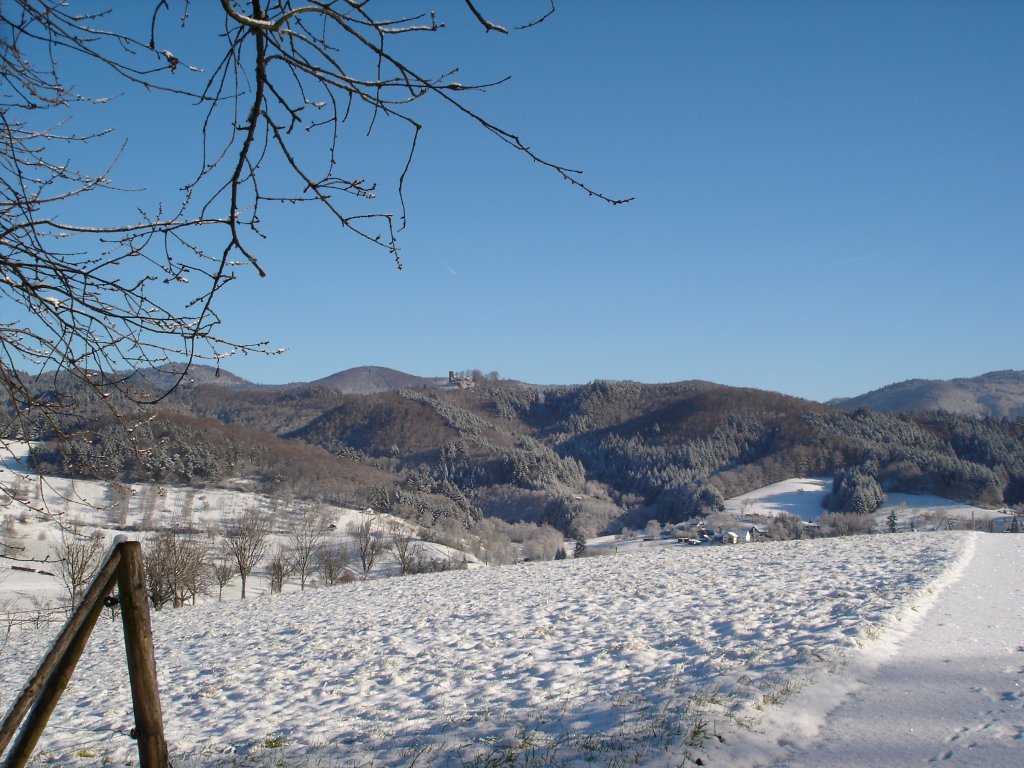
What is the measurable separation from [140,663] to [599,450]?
14127cm

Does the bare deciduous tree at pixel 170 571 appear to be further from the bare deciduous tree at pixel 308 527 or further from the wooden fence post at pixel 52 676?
the wooden fence post at pixel 52 676

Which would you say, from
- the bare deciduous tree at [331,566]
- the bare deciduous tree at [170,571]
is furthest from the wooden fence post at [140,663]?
the bare deciduous tree at [331,566]

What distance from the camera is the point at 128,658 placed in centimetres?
247

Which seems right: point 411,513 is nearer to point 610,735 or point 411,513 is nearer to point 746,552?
point 746,552

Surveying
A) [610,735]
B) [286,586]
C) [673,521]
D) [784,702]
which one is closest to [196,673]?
[610,735]

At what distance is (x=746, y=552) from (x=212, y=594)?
2905cm

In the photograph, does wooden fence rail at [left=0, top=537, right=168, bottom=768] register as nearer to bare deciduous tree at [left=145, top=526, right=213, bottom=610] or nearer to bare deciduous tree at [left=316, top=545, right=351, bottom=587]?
bare deciduous tree at [left=145, top=526, right=213, bottom=610]

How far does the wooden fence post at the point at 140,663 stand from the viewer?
2.65 meters

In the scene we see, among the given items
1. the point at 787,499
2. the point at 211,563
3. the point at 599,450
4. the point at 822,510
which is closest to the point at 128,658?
the point at 211,563

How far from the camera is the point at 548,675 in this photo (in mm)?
6789

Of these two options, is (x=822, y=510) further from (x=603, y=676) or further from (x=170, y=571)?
(x=603, y=676)

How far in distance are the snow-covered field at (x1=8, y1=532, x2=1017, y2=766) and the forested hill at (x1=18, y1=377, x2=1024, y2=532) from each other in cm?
4887

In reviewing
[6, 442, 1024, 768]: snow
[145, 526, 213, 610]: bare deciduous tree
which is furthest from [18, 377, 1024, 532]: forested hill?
[6, 442, 1024, 768]: snow

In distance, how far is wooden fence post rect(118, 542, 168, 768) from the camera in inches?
104
